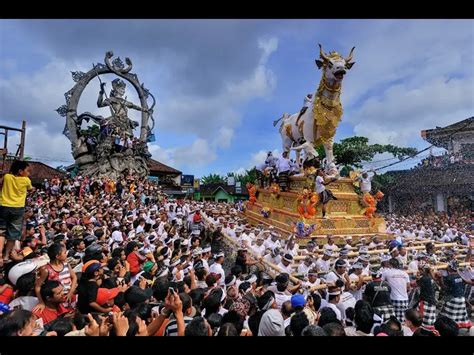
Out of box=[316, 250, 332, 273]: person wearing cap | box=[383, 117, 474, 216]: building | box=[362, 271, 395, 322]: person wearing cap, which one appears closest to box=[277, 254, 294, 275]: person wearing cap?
box=[316, 250, 332, 273]: person wearing cap

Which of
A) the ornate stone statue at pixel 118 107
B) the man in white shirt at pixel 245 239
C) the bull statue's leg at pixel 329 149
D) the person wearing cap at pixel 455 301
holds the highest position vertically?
the ornate stone statue at pixel 118 107

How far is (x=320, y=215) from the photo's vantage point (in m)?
9.79

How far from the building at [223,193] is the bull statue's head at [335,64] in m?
31.1

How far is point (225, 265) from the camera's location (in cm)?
862

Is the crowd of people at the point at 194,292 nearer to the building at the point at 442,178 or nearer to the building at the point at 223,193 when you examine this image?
the building at the point at 442,178

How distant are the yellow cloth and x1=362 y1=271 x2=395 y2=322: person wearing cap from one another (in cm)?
505

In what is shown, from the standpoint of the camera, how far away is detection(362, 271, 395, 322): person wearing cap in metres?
4.12

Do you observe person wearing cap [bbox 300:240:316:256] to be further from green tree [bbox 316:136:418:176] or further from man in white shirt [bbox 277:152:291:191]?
green tree [bbox 316:136:418:176]

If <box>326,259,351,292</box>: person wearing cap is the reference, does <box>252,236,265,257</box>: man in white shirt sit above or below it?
above

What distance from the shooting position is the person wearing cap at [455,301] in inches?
183

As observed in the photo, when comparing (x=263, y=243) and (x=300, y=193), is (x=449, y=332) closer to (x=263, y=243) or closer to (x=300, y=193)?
(x=263, y=243)

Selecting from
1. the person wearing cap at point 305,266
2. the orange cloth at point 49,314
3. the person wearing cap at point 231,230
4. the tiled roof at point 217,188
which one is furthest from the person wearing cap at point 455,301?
the tiled roof at point 217,188

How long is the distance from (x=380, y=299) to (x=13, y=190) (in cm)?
526
